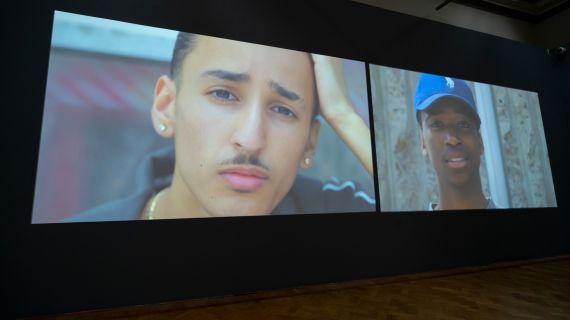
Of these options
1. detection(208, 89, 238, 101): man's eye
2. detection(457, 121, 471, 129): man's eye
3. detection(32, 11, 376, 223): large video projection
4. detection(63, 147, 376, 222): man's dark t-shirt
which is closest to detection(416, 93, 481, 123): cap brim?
detection(457, 121, 471, 129): man's eye

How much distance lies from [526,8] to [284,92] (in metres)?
4.78

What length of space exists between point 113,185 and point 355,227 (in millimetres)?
1984

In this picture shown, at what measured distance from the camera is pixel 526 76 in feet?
12.6

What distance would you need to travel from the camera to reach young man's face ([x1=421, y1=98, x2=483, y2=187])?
305cm

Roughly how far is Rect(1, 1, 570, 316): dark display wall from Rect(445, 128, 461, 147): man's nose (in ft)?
2.27

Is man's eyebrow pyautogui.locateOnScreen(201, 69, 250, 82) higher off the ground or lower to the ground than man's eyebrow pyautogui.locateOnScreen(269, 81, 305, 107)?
higher

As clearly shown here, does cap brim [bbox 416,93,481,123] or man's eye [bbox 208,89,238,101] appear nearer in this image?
man's eye [bbox 208,89,238,101]

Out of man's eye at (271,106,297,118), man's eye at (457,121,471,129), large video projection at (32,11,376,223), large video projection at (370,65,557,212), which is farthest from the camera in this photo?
man's eye at (457,121,471,129)

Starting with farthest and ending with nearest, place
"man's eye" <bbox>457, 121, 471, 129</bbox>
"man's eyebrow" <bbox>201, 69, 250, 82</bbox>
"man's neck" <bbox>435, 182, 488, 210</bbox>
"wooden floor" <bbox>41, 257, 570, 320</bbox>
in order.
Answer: "man's eye" <bbox>457, 121, 471, 129</bbox> → "man's neck" <bbox>435, 182, 488, 210</bbox> → "man's eyebrow" <bbox>201, 69, 250, 82</bbox> → "wooden floor" <bbox>41, 257, 570, 320</bbox>

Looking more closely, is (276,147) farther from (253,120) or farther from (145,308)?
(145,308)

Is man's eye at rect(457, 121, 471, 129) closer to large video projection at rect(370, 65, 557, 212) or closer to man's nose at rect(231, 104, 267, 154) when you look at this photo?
large video projection at rect(370, 65, 557, 212)

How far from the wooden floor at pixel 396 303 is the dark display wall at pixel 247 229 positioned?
0.12m

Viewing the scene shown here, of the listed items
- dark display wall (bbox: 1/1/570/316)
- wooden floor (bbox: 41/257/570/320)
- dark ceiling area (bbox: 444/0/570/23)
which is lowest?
wooden floor (bbox: 41/257/570/320)

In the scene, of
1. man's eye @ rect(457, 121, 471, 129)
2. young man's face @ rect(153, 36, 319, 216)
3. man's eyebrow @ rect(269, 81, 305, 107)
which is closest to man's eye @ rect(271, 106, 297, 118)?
young man's face @ rect(153, 36, 319, 216)
